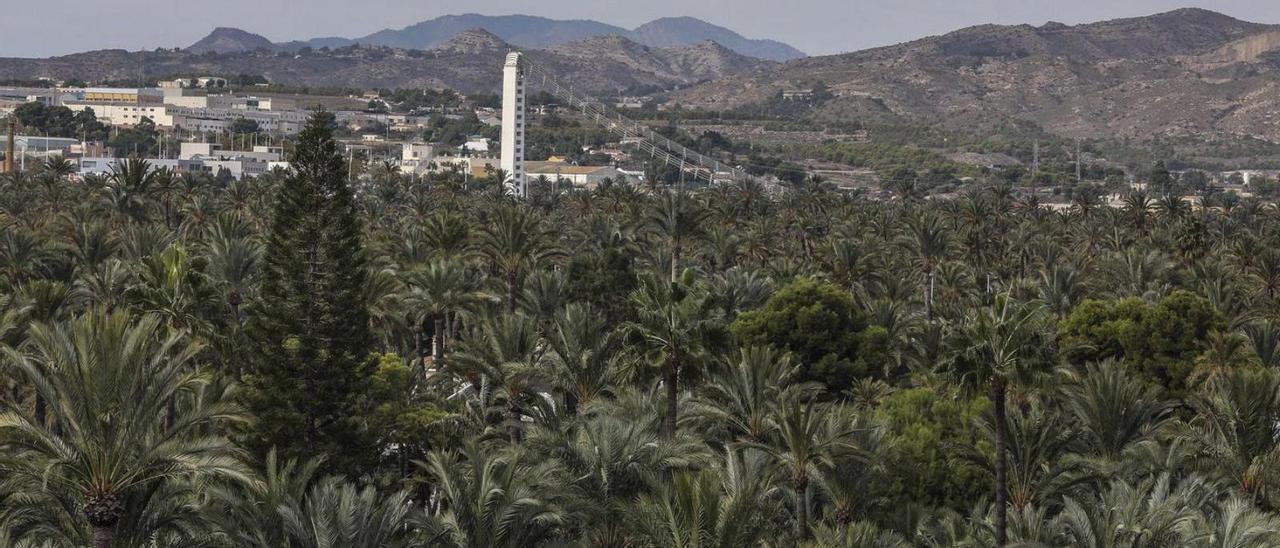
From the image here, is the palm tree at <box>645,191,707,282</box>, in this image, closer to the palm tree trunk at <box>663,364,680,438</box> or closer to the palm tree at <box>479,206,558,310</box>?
the palm tree at <box>479,206,558,310</box>

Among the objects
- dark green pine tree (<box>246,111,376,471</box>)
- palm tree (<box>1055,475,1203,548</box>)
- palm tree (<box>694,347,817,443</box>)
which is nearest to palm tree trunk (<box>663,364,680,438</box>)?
palm tree (<box>694,347,817,443</box>)

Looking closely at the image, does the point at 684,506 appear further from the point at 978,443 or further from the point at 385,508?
the point at 978,443

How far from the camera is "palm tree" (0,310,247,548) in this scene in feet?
57.3

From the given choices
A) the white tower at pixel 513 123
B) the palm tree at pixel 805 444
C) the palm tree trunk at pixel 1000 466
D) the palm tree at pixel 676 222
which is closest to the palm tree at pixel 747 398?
the palm tree at pixel 805 444

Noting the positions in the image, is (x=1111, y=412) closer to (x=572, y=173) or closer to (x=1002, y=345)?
(x=1002, y=345)

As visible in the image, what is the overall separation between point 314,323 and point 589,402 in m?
5.83

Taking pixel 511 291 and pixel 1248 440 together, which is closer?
pixel 1248 440

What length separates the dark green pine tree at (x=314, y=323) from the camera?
2783cm

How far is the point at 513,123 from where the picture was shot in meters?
155

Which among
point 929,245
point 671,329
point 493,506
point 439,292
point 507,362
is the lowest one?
point 493,506

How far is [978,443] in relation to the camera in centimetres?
2988

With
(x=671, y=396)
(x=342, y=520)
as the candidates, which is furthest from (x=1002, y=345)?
(x=342, y=520)

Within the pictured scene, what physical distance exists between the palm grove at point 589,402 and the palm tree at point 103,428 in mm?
48

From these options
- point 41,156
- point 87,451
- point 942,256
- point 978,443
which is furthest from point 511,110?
point 87,451
